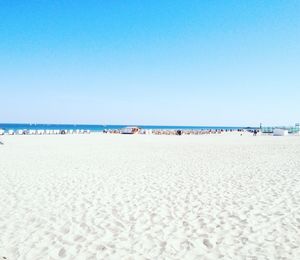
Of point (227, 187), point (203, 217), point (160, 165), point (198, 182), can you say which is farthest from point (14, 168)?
point (203, 217)

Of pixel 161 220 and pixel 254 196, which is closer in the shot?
pixel 161 220

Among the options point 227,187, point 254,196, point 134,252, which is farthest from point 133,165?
point 134,252

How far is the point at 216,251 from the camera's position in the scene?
4727mm

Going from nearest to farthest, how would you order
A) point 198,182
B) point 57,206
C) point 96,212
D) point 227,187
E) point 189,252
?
point 189,252
point 96,212
point 57,206
point 227,187
point 198,182

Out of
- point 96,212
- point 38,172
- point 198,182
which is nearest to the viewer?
point 96,212

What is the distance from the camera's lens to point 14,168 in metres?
12.8

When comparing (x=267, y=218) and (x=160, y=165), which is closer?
(x=267, y=218)

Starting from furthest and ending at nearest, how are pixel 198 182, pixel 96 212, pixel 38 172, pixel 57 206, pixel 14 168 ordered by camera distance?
pixel 14 168 → pixel 38 172 → pixel 198 182 → pixel 57 206 → pixel 96 212

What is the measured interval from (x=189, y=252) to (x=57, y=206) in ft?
11.8

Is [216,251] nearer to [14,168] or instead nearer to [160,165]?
[160,165]

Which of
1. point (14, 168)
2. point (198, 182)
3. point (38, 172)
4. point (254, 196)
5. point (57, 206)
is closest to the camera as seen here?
point (57, 206)

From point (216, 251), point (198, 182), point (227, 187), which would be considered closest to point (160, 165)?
point (198, 182)

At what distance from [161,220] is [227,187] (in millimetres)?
3655

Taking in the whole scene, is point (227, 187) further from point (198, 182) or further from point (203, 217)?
point (203, 217)
